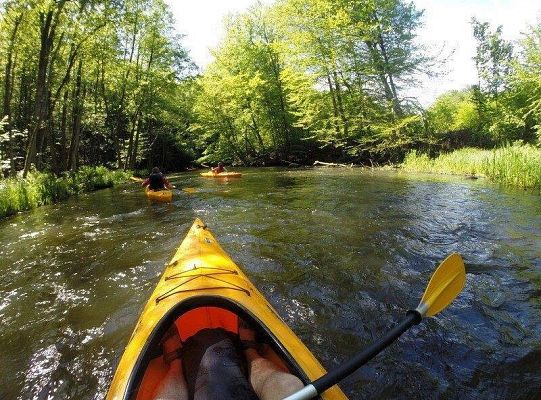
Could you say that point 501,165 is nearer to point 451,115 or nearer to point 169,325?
point 169,325

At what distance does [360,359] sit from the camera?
2002mm

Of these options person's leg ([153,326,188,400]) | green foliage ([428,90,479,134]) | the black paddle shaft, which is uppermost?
green foliage ([428,90,479,134])

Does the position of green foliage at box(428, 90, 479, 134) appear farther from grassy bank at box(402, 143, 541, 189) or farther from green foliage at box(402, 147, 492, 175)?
grassy bank at box(402, 143, 541, 189)

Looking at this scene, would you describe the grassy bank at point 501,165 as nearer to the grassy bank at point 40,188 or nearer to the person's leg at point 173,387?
the person's leg at point 173,387

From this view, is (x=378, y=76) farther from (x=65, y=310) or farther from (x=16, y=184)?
(x=65, y=310)

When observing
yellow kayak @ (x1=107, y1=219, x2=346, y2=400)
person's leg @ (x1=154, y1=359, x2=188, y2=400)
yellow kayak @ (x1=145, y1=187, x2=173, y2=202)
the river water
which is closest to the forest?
yellow kayak @ (x1=145, y1=187, x2=173, y2=202)

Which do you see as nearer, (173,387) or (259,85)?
(173,387)

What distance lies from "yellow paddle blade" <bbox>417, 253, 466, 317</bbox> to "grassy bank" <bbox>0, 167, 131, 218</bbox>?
9699 millimetres

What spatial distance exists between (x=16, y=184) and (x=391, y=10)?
55.9ft

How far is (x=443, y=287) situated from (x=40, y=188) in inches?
449

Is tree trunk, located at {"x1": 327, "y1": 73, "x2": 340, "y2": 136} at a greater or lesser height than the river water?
greater

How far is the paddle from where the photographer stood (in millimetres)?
1781

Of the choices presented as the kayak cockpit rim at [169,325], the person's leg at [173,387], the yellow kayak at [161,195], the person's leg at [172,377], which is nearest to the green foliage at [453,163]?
the yellow kayak at [161,195]

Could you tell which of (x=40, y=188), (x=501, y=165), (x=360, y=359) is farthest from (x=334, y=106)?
(x=360, y=359)
